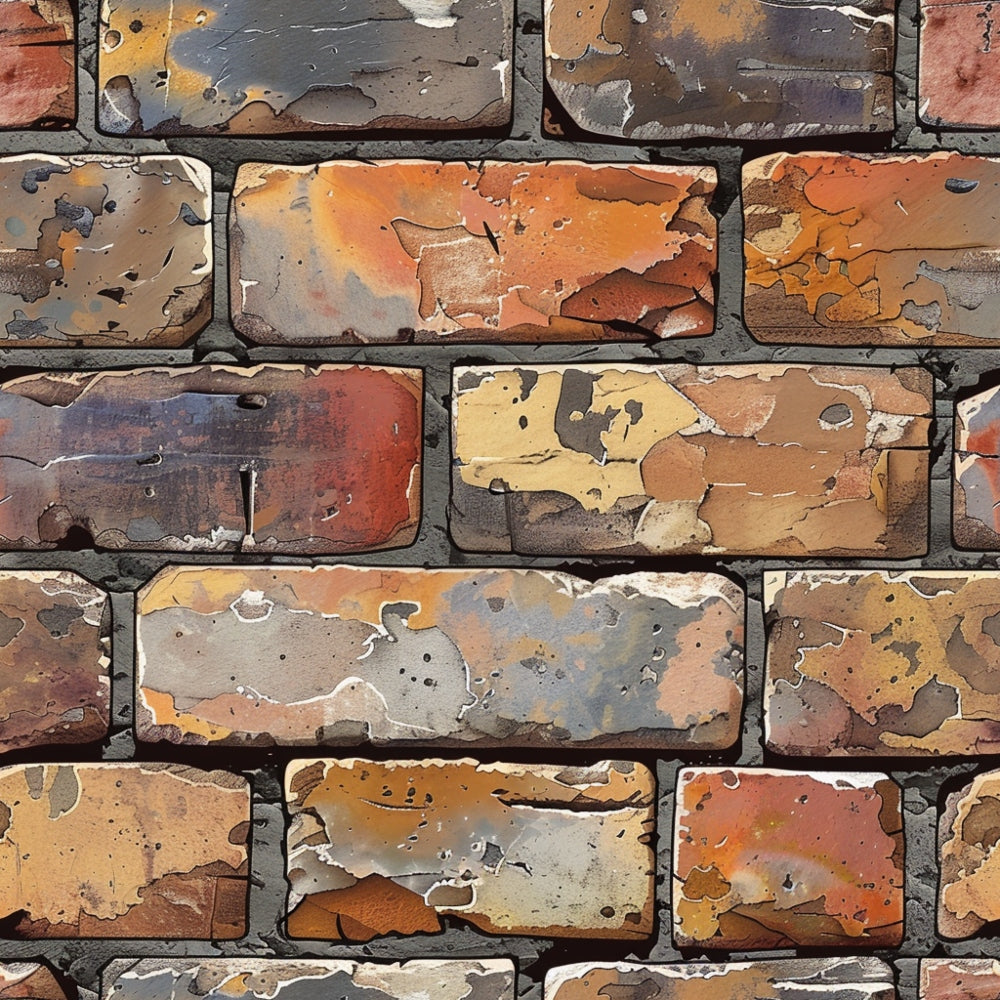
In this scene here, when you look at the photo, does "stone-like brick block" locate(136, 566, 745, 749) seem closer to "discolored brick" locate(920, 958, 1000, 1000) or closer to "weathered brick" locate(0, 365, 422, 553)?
"weathered brick" locate(0, 365, 422, 553)

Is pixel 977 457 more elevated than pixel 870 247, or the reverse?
pixel 870 247

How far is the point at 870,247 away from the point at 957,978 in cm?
45

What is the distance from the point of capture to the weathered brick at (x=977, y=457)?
18.3 inches

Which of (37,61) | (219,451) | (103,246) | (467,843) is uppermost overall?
(37,61)

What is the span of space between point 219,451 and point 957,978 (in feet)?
1.83

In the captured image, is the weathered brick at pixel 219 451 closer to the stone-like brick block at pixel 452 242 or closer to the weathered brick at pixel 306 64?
the stone-like brick block at pixel 452 242

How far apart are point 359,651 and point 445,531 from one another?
3.4 inches

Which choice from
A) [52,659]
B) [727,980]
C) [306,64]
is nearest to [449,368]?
[306,64]

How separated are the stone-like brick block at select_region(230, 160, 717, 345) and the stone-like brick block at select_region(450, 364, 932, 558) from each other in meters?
0.05

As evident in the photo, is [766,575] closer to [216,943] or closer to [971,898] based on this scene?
[971,898]

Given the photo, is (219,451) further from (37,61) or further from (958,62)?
(958,62)

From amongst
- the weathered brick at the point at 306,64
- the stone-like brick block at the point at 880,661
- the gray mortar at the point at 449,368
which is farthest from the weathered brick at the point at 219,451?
the stone-like brick block at the point at 880,661

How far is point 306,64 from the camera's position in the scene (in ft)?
1.47

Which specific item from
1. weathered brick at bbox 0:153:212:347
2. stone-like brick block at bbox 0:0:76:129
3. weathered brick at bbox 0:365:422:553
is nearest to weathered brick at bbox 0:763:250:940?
Answer: weathered brick at bbox 0:365:422:553
